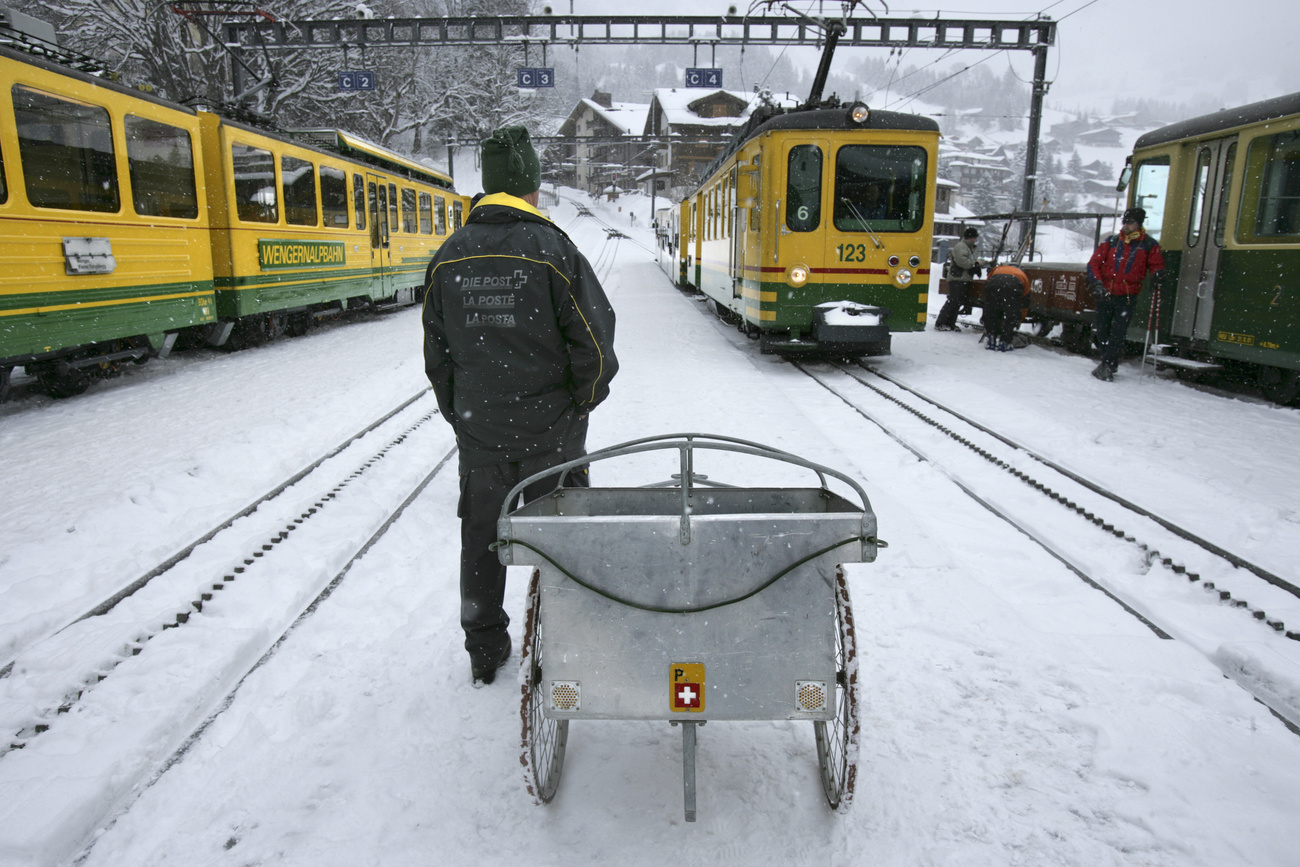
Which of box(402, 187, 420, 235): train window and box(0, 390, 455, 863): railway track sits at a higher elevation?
box(402, 187, 420, 235): train window

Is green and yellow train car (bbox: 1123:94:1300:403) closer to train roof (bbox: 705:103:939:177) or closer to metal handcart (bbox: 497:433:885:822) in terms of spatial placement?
train roof (bbox: 705:103:939:177)

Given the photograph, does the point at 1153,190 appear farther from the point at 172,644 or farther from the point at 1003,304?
the point at 172,644

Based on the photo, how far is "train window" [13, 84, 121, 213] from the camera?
23.5 feet

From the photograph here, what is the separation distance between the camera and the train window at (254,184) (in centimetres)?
1091

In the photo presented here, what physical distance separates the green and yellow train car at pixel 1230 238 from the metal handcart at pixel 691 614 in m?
7.99

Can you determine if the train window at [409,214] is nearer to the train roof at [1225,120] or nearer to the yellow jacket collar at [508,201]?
the train roof at [1225,120]

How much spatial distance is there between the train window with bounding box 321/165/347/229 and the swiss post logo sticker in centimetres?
1362

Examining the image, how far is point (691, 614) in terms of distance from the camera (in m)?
2.14

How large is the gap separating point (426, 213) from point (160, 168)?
1132cm

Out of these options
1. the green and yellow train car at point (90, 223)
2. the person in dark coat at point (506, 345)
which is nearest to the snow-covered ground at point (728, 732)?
the person in dark coat at point (506, 345)

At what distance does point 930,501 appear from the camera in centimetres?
527

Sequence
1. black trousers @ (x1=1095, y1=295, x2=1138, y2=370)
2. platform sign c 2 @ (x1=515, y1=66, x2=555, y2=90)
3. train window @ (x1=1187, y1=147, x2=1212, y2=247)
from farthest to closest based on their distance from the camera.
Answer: platform sign c 2 @ (x1=515, y1=66, x2=555, y2=90) < black trousers @ (x1=1095, y1=295, x2=1138, y2=370) < train window @ (x1=1187, y1=147, x2=1212, y2=247)

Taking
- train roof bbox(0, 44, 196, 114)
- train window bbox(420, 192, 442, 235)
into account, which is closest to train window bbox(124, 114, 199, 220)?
train roof bbox(0, 44, 196, 114)

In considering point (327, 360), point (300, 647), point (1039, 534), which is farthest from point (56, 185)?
point (1039, 534)
